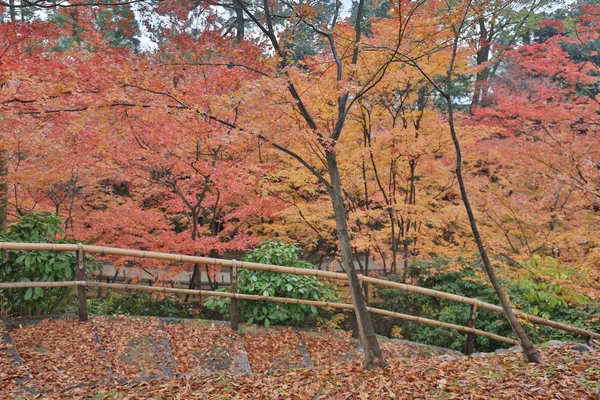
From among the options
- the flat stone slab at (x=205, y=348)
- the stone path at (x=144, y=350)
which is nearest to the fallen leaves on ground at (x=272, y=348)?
the stone path at (x=144, y=350)

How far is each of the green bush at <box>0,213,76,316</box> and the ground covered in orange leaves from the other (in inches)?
12.8

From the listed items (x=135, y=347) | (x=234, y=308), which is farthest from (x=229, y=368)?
(x=135, y=347)

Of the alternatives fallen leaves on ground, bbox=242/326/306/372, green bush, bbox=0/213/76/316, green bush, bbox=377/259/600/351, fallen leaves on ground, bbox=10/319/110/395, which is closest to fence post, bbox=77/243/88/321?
fallen leaves on ground, bbox=10/319/110/395

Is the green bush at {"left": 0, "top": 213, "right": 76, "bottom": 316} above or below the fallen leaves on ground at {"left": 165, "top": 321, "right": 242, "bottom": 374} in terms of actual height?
above

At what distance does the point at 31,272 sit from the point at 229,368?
2705mm

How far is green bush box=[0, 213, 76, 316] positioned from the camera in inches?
199

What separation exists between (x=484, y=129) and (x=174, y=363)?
6630 mm

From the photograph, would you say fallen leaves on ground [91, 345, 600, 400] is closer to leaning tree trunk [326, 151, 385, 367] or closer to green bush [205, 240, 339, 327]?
→ leaning tree trunk [326, 151, 385, 367]

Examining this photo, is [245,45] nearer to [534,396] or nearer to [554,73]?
[534,396]

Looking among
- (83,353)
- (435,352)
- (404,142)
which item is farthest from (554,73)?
(83,353)

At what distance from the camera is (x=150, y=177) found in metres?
10.0

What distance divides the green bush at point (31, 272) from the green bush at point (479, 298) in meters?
6.09

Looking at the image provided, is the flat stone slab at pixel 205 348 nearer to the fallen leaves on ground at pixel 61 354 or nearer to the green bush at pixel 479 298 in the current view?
the fallen leaves on ground at pixel 61 354

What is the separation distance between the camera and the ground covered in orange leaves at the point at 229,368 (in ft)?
12.1
